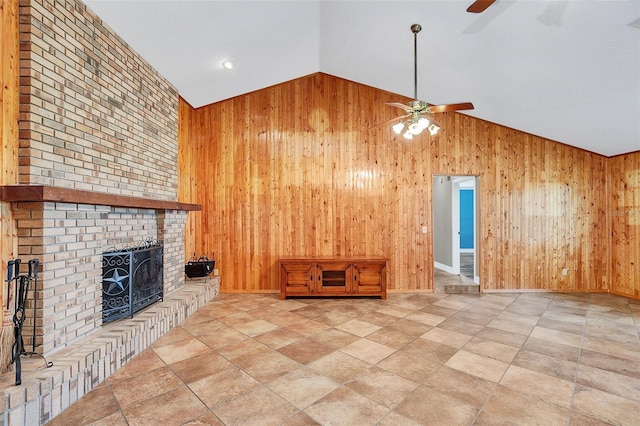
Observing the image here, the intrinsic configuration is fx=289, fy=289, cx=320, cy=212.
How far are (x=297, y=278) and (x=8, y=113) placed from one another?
3.78 meters

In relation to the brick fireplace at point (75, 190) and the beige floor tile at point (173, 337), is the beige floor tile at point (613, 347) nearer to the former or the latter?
the beige floor tile at point (173, 337)

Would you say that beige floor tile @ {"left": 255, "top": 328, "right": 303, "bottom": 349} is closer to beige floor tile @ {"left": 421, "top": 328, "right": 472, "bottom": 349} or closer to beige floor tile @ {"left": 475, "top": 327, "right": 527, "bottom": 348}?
beige floor tile @ {"left": 421, "top": 328, "right": 472, "bottom": 349}

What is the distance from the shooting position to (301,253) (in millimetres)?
5207

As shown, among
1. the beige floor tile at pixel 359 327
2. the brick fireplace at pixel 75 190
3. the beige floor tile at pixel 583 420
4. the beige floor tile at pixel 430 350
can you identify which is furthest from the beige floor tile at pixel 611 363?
the brick fireplace at pixel 75 190

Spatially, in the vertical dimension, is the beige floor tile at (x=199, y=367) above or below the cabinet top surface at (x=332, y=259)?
below

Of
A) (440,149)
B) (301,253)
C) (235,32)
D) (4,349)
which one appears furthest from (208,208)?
(440,149)

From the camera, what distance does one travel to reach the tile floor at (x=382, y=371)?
202cm

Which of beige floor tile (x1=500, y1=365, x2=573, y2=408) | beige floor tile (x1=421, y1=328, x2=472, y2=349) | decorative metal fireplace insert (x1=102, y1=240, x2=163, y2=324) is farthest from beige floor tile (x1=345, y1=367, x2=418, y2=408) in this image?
decorative metal fireplace insert (x1=102, y1=240, x2=163, y2=324)

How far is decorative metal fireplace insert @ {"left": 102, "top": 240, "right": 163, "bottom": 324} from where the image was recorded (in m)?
2.90

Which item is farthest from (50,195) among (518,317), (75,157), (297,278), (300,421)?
(518,317)

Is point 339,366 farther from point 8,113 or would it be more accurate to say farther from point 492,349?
point 8,113

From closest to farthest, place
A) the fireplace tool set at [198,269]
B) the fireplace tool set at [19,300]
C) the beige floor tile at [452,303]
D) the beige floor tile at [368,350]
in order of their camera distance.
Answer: the fireplace tool set at [19,300]
the beige floor tile at [368,350]
the beige floor tile at [452,303]
the fireplace tool set at [198,269]

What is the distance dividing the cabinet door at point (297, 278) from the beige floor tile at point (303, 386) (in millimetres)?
2196

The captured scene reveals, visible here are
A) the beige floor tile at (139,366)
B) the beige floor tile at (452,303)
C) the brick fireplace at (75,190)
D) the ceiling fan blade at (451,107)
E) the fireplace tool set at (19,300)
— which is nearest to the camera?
the fireplace tool set at (19,300)
